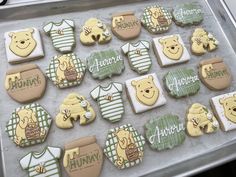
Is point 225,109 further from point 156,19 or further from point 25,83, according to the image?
point 25,83

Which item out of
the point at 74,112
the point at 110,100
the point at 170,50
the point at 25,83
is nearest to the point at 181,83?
the point at 170,50

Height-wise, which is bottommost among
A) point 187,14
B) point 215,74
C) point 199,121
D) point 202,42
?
point 199,121

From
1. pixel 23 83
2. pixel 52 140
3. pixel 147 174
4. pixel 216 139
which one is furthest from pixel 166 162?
pixel 23 83

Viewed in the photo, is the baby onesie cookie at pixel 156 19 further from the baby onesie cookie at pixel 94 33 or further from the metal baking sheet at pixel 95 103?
the baby onesie cookie at pixel 94 33

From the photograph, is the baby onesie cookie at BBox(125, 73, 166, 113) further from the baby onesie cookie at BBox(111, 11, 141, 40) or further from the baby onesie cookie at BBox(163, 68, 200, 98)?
the baby onesie cookie at BBox(111, 11, 141, 40)

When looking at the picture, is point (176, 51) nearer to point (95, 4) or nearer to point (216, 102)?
point (216, 102)
